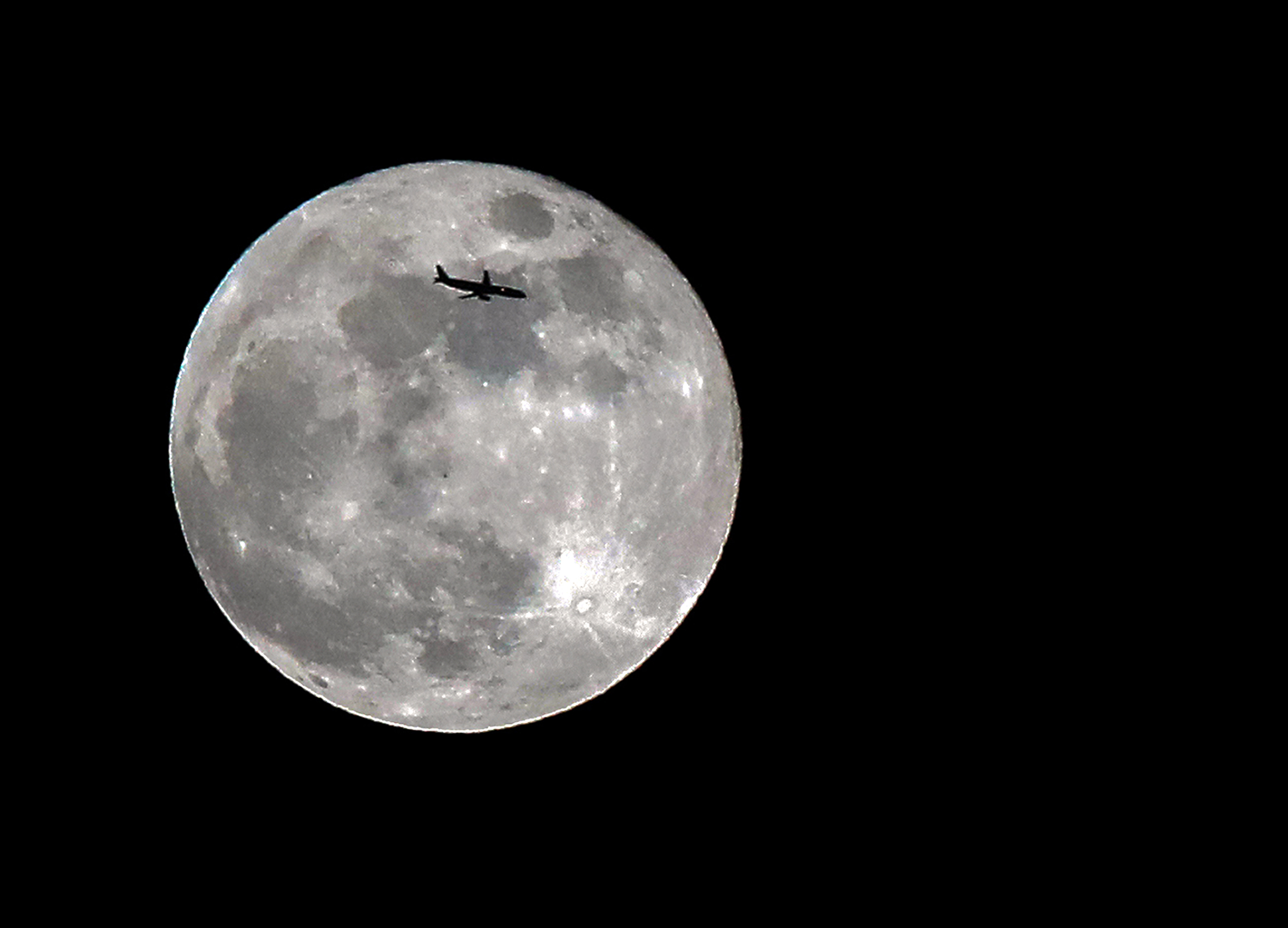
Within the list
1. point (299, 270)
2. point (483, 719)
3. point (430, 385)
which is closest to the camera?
point (430, 385)

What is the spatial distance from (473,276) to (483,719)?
1685 mm

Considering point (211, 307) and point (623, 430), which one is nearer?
point (623, 430)

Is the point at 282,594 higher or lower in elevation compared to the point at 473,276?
lower

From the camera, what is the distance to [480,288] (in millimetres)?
4230

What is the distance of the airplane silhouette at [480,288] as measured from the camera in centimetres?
421

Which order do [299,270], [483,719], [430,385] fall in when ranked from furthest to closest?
[483,719]
[299,270]
[430,385]

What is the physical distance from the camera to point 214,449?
4.44 meters

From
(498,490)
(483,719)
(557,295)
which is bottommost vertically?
(483,719)

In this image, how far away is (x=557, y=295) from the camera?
430cm

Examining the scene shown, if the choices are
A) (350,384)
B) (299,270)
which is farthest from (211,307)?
(350,384)

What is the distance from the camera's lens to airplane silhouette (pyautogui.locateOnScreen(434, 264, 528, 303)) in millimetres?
4215

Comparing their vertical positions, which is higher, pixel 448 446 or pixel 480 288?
pixel 480 288

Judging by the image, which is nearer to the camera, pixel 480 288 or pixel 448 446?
pixel 448 446

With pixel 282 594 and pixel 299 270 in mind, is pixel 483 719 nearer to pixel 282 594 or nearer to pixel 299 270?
pixel 282 594
